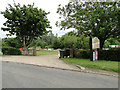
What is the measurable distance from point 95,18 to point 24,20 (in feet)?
43.6

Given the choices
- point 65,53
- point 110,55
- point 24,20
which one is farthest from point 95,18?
point 24,20

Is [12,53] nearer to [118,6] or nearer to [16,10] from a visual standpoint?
[16,10]

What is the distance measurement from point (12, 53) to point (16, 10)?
853 centimetres

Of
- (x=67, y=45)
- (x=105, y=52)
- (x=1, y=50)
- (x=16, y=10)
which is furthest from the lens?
(x=67, y=45)

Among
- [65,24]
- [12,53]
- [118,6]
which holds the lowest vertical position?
[12,53]

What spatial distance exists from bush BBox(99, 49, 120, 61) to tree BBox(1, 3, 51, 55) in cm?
1167

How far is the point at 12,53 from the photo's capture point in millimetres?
21094

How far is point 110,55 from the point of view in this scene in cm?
1099

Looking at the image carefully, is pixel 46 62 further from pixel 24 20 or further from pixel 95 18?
pixel 24 20

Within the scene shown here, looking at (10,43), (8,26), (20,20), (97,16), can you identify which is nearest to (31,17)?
(20,20)

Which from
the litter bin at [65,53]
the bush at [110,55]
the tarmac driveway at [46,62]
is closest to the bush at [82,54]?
Answer: the litter bin at [65,53]

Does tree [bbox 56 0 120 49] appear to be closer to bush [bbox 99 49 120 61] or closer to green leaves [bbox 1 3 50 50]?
bush [bbox 99 49 120 61]

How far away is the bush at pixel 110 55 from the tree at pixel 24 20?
11.7 meters

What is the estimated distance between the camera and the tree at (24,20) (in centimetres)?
1858
